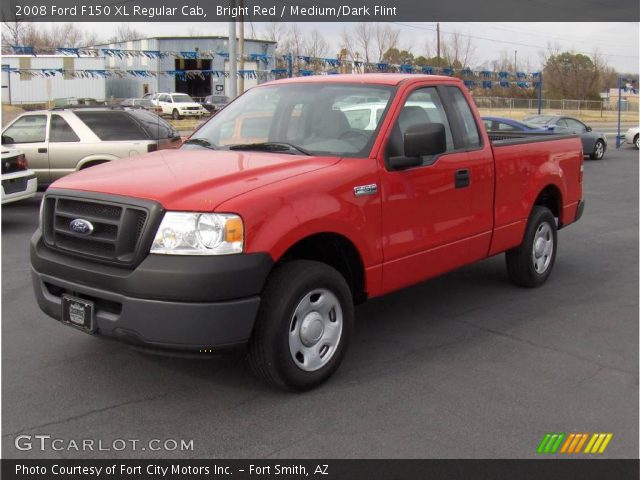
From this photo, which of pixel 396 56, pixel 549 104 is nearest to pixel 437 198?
pixel 396 56

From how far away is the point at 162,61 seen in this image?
5944 cm

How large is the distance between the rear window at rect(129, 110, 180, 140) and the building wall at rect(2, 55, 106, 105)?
30782mm

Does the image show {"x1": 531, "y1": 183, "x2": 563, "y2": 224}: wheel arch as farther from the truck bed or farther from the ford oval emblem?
the ford oval emblem

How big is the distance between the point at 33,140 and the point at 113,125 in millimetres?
1431

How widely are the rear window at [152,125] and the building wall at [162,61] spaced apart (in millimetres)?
43091

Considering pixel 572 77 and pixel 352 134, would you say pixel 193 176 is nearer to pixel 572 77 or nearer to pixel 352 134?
pixel 352 134

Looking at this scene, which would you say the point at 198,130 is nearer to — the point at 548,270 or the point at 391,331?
the point at 391,331

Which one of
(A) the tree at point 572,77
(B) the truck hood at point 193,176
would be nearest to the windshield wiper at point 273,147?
(B) the truck hood at point 193,176

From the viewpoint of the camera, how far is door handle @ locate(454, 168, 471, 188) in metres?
5.28

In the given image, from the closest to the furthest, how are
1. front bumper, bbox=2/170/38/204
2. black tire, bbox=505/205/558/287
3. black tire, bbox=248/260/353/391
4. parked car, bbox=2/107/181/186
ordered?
black tire, bbox=248/260/353/391
black tire, bbox=505/205/558/287
front bumper, bbox=2/170/38/204
parked car, bbox=2/107/181/186

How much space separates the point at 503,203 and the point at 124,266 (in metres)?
3.45

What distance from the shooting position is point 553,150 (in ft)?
22.0

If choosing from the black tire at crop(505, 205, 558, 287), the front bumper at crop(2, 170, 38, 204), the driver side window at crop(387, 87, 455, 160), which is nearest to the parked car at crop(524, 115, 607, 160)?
the black tire at crop(505, 205, 558, 287)

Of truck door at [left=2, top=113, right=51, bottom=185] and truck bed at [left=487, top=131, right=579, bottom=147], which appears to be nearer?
truck bed at [left=487, top=131, right=579, bottom=147]
